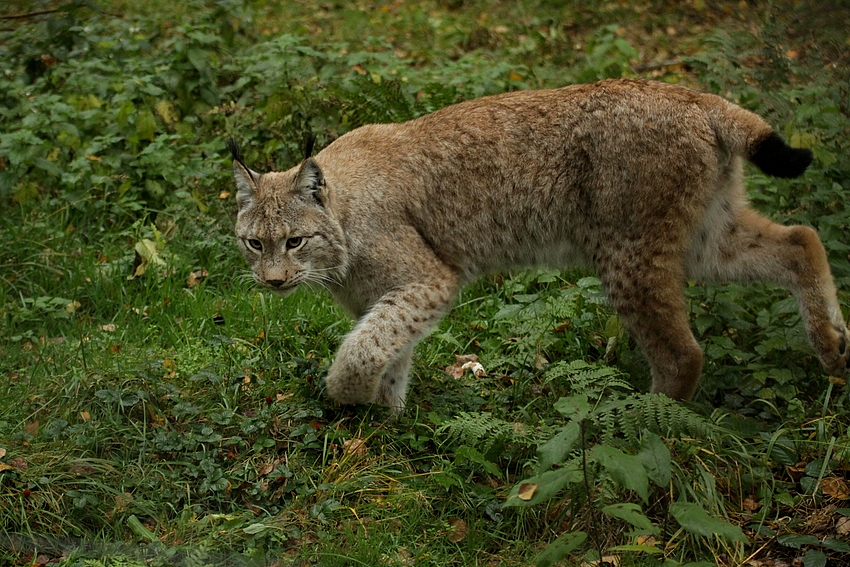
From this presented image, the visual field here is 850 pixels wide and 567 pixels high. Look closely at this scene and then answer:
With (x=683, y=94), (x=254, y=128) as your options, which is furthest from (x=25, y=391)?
(x=683, y=94)

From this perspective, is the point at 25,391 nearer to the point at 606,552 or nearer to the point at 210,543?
the point at 210,543

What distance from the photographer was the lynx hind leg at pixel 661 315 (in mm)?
4703

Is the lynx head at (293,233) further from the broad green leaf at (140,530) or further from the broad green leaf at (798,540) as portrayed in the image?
the broad green leaf at (798,540)

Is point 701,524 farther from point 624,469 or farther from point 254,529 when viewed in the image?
→ point 254,529

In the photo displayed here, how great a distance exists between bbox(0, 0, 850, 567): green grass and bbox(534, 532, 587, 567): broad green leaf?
0.01m

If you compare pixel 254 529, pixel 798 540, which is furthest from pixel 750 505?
pixel 254 529

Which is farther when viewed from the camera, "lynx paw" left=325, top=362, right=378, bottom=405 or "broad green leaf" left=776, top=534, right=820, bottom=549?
"lynx paw" left=325, top=362, right=378, bottom=405

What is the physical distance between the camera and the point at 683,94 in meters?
4.79

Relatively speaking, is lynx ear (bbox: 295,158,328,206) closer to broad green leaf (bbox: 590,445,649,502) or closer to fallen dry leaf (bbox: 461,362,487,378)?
fallen dry leaf (bbox: 461,362,487,378)

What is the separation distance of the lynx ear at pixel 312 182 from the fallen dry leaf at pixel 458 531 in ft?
5.72

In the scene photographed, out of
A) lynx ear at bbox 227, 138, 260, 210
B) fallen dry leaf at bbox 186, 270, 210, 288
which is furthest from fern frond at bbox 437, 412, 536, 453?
fallen dry leaf at bbox 186, 270, 210, 288

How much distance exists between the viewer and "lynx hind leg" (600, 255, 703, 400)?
4.70 m

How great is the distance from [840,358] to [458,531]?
214 centimetres

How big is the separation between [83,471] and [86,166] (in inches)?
121
